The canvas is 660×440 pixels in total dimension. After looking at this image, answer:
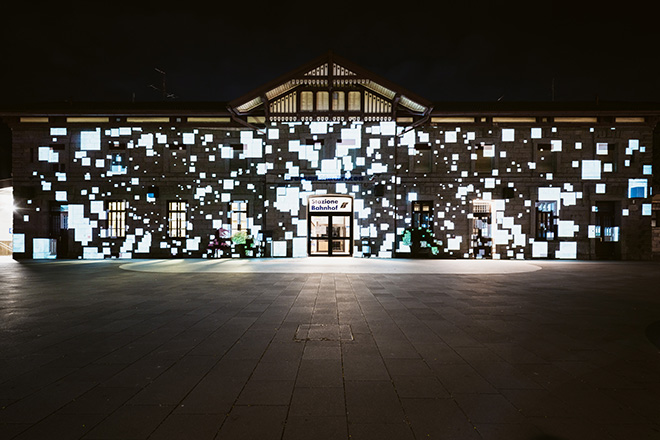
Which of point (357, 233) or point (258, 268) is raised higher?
point (357, 233)

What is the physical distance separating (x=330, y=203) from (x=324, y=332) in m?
14.3

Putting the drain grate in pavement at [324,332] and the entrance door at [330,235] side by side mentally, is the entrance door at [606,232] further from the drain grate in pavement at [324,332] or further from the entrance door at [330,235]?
the drain grate in pavement at [324,332]

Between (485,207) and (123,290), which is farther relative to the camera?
(485,207)

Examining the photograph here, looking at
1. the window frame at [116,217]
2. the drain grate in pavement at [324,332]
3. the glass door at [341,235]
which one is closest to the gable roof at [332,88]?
the glass door at [341,235]

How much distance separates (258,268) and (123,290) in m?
5.72

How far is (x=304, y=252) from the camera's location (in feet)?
63.9

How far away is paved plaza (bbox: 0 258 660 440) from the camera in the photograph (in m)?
3.04

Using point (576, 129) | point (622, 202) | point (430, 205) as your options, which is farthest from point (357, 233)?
point (622, 202)

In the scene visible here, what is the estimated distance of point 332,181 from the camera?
1939 centimetres

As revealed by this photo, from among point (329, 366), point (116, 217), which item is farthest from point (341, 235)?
point (329, 366)

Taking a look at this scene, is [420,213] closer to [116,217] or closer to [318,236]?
[318,236]

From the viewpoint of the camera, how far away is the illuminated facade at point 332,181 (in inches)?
765

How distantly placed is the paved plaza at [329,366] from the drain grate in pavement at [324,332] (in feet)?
0.16

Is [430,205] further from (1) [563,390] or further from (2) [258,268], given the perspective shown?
(1) [563,390]
